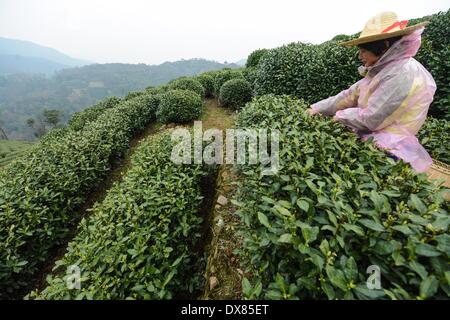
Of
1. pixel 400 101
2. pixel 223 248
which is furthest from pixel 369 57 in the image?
pixel 223 248

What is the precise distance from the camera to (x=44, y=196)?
4.72 m

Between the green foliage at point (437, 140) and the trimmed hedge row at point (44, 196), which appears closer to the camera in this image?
the green foliage at point (437, 140)

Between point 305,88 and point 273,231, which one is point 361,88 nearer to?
point 273,231

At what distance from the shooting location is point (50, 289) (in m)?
2.69

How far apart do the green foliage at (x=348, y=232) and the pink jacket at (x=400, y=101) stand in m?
0.38

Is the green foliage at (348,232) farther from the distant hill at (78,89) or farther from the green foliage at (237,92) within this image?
the distant hill at (78,89)

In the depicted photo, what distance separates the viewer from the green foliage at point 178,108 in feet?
30.1

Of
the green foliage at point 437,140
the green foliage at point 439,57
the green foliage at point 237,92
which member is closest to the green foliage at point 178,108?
the green foliage at point 237,92

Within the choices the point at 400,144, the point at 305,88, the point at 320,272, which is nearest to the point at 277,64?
the point at 305,88

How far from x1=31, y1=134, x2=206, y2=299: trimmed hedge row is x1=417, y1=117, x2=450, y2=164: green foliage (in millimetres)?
A: 3320

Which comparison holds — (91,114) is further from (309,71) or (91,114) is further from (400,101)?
(400,101)

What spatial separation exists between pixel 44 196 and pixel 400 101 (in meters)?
5.50

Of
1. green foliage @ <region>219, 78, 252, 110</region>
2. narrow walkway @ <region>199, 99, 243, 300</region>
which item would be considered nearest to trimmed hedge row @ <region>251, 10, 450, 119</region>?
green foliage @ <region>219, 78, 252, 110</region>

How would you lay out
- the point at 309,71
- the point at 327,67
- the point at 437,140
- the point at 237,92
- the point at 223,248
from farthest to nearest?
the point at 237,92
the point at 309,71
the point at 327,67
the point at 437,140
the point at 223,248
